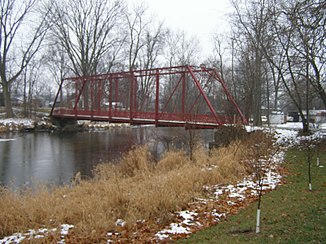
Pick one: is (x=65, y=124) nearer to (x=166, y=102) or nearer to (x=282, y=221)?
(x=166, y=102)

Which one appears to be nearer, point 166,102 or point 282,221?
point 282,221

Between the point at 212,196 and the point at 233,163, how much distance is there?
9.73 feet

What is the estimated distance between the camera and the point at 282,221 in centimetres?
564

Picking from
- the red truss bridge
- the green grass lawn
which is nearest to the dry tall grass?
the green grass lawn

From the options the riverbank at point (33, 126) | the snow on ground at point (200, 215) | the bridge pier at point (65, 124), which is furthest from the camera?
the bridge pier at point (65, 124)

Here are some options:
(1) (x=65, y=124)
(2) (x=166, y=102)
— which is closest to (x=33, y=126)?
(1) (x=65, y=124)

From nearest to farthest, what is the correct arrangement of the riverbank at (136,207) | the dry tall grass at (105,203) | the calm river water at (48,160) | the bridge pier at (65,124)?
the riverbank at (136,207)
the dry tall grass at (105,203)
the calm river water at (48,160)
the bridge pier at (65,124)

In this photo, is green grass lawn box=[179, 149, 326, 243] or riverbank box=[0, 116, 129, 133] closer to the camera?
green grass lawn box=[179, 149, 326, 243]

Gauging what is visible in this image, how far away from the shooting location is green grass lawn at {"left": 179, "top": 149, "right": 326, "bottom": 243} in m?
4.84

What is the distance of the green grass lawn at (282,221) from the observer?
15.9 feet

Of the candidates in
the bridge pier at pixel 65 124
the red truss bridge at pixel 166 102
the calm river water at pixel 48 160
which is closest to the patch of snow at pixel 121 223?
the calm river water at pixel 48 160

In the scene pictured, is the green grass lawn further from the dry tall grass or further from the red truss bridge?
the red truss bridge

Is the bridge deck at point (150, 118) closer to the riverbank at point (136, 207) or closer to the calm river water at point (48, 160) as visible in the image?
the calm river water at point (48, 160)

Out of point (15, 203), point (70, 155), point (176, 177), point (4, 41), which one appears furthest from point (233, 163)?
point (4, 41)
